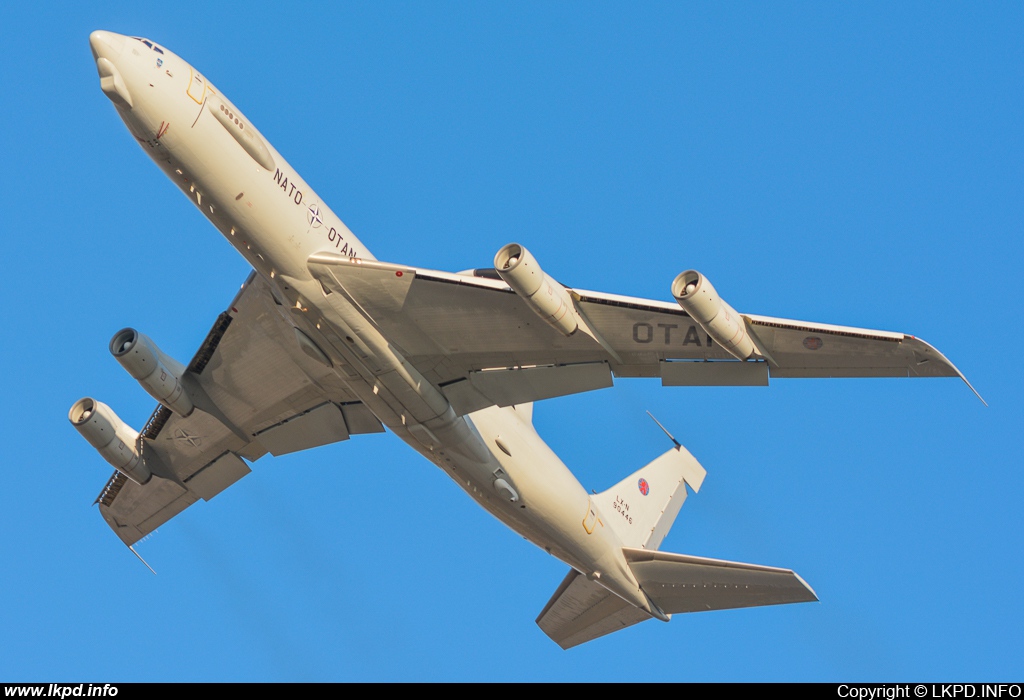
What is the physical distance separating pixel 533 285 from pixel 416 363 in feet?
17.3

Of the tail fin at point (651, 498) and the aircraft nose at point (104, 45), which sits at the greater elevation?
the tail fin at point (651, 498)

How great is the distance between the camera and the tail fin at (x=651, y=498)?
36219mm

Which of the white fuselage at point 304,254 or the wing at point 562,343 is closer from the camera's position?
the white fuselage at point 304,254

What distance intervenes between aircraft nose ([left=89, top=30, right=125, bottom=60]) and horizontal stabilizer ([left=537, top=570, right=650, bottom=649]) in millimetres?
20344

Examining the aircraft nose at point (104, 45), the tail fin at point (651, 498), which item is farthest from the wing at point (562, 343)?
the tail fin at point (651, 498)

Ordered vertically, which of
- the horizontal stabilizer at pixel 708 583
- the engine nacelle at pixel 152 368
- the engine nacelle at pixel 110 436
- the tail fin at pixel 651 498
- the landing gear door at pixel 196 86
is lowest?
the engine nacelle at pixel 110 436

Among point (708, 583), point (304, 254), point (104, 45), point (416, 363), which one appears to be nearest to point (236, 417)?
point (416, 363)

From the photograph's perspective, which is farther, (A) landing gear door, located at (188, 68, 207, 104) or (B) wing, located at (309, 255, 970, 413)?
(B) wing, located at (309, 255, 970, 413)

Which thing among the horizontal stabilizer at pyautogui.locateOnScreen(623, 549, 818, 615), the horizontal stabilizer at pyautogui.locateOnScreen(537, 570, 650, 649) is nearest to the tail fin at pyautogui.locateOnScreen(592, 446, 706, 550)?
the horizontal stabilizer at pyautogui.locateOnScreen(623, 549, 818, 615)

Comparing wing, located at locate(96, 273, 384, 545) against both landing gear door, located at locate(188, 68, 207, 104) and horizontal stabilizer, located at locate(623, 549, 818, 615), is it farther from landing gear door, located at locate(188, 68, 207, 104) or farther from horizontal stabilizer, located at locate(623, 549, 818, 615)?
horizontal stabilizer, located at locate(623, 549, 818, 615)

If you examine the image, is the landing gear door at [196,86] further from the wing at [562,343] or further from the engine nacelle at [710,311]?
the engine nacelle at [710,311]

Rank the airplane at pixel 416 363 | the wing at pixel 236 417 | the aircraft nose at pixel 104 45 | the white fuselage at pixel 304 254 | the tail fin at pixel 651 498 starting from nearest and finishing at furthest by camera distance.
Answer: the aircraft nose at pixel 104 45
the white fuselage at pixel 304 254
the airplane at pixel 416 363
the wing at pixel 236 417
the tail fin at pixel 651 498

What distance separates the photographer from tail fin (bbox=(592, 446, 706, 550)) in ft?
119

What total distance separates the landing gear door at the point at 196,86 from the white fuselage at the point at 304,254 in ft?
0.08
